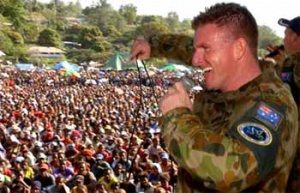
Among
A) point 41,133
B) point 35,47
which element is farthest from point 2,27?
point 41,133

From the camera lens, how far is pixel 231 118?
4.25 ft

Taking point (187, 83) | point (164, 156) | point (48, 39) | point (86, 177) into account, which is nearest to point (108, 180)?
point (86, 177)

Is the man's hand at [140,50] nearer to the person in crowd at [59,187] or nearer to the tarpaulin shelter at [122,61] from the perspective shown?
the tarpaulin shelter at [122,61]

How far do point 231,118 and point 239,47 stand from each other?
151 millimetres

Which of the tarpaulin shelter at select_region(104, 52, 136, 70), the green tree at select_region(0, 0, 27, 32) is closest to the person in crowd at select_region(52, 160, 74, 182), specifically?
the tarpaulin shelter at select_region(104, 52, 136, 70)

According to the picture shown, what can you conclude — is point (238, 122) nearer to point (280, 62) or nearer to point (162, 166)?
point (280, 62)

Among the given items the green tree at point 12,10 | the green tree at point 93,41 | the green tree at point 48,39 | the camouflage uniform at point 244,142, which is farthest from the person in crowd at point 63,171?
the green tree at point 48,39

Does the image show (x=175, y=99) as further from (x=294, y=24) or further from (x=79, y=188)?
(x=79, y=188)

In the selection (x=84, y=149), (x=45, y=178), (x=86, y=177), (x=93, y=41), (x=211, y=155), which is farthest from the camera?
(x=93, y=41)

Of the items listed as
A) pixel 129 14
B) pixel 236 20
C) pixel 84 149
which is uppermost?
pixel 236 20

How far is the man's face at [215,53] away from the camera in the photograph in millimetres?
1320

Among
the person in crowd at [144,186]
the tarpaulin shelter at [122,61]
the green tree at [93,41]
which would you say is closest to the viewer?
the tarpaulin shelter at [122,61]

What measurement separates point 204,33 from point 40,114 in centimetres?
1451

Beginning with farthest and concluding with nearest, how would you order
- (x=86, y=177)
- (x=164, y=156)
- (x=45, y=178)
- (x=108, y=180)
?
(x=164, y=156) → (x=45, y=178) → (x=86, y=177) → (x=108, y=180)
